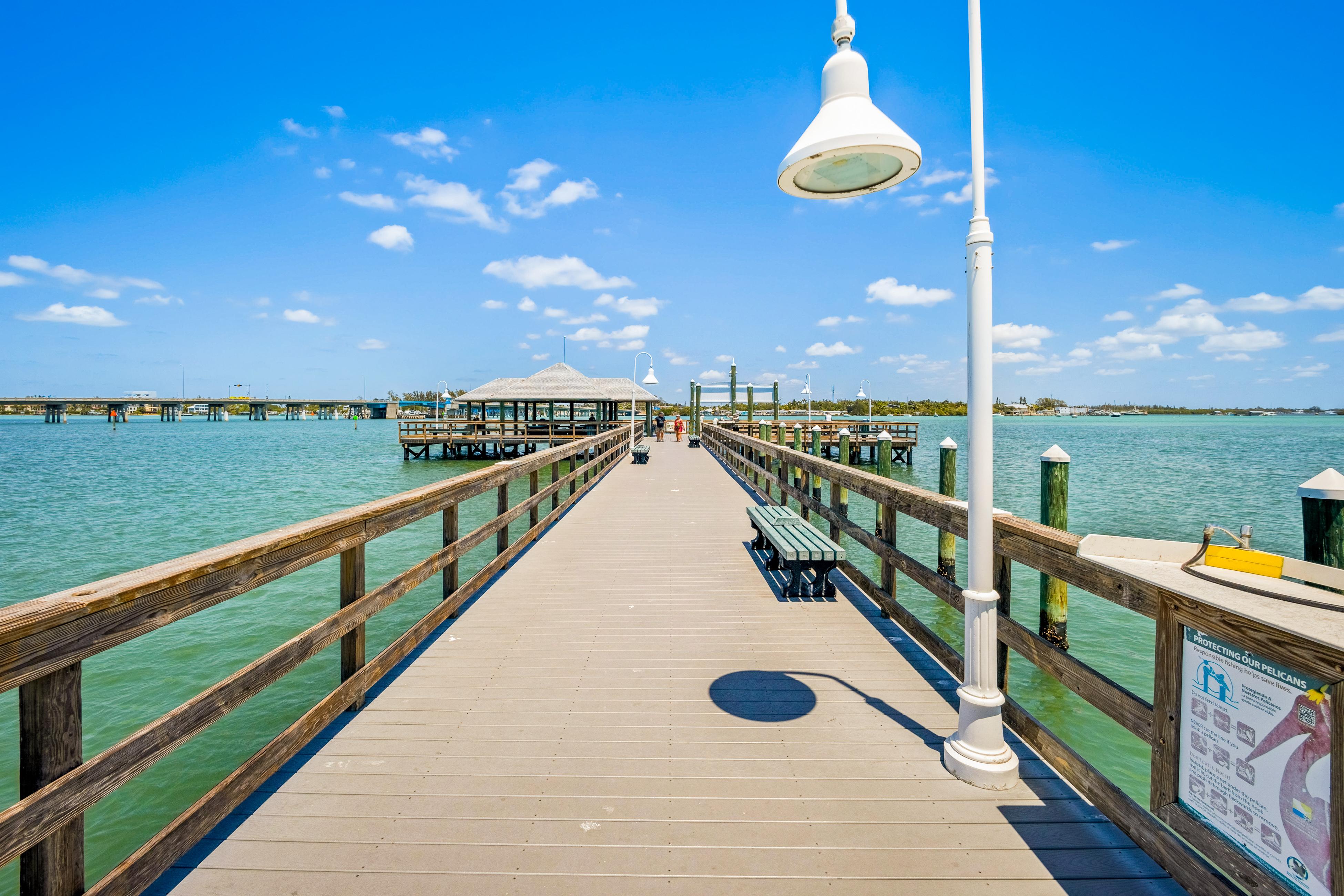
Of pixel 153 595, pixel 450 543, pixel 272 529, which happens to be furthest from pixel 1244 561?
pixel 272 529

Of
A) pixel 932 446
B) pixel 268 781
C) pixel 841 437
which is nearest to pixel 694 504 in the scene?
Answer: pixel 268 781

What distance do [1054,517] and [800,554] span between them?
2070mm

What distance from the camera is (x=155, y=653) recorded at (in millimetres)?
6773

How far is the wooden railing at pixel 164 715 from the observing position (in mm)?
1446

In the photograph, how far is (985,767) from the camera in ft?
7.82

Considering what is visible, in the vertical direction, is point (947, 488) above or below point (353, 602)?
above

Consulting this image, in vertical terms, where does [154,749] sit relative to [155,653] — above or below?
above

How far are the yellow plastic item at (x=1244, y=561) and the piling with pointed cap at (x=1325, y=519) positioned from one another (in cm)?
107

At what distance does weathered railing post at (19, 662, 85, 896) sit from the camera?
146cm

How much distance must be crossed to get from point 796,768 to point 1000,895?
0.82m

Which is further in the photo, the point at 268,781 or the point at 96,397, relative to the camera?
the point at 96,397

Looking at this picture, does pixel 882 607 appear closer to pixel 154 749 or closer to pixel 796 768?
pixel 796 768

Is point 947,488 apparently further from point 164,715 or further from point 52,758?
point 52,758

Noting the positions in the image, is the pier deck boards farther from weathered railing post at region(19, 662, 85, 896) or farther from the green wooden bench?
the green wooden bench
